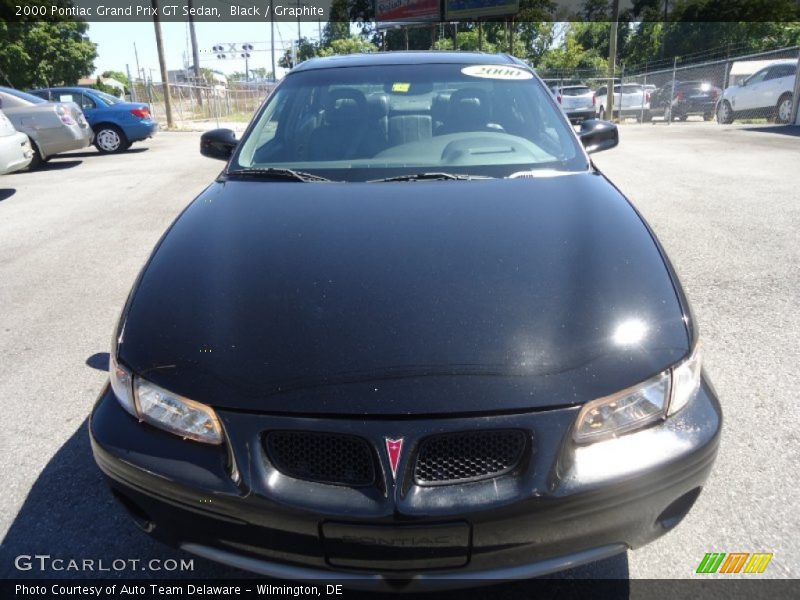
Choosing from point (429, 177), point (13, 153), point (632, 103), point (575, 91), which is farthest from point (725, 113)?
point (429, 177)

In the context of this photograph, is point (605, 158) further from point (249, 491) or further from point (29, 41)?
point (29, 41)

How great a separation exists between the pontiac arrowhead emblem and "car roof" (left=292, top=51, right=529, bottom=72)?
2.52 metres

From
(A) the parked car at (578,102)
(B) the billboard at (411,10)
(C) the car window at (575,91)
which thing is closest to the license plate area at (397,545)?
(A) the parked car at (578,102)

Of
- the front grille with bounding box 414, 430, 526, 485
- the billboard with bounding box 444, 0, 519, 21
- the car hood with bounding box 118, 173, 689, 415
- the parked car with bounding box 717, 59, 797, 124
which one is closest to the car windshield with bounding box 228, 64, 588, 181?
the car hood with bounding box 118, 173, 689, 415

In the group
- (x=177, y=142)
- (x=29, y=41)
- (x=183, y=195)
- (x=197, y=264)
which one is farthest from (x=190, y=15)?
(x=197, y=264)

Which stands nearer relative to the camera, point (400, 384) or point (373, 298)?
point (400, 384)

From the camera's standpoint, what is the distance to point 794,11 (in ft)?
132

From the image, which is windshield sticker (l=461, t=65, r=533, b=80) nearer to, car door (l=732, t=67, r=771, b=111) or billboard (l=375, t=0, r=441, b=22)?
car door (l=732, t=67, r=771, b=111)

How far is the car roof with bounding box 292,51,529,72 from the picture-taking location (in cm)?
346

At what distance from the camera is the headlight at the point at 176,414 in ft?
5.25

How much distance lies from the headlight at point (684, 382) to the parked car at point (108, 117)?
49.5 feet

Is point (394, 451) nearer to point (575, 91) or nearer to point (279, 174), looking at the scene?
point (279, 174)

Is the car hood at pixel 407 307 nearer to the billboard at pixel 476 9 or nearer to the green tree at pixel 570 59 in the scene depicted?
the billboard at pixel 476 9

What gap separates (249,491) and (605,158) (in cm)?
1061
